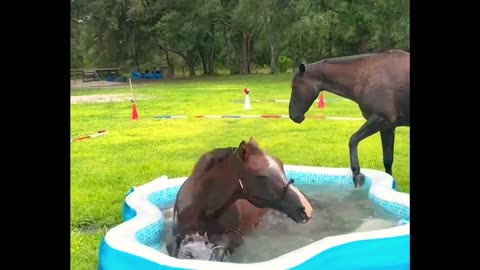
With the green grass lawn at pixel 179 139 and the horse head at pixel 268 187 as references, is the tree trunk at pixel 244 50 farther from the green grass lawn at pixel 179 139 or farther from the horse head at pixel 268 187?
the horse head at pixel 268 187

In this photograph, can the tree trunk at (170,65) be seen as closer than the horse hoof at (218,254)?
No

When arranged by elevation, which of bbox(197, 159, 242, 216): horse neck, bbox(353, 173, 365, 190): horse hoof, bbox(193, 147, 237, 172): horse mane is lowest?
bbox(353, 173, 365, 190): horse hoof

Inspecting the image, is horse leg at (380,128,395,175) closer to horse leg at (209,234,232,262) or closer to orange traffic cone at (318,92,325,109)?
orange traffic cone at (318,92,325,109)

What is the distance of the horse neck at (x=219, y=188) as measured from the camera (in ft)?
9.41

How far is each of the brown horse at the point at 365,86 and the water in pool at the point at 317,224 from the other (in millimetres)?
394

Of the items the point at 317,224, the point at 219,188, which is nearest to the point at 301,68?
the point at 317,224

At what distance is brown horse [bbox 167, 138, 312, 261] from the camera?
278 cm

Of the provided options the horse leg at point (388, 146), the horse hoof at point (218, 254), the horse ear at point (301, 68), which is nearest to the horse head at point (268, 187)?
the horse hoof at point (218, 254)

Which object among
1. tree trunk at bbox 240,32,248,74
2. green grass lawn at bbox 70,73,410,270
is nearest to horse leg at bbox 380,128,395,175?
green grass lawn at bbox 70,73,410,270

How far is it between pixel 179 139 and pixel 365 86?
1713mm
